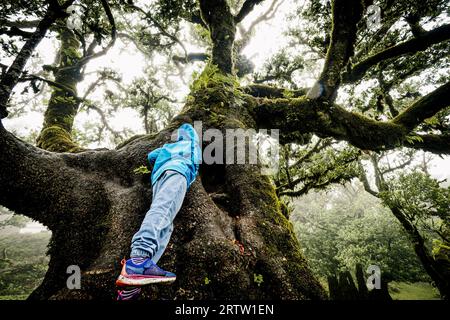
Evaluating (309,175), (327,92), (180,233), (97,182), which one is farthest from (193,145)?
(309,175)

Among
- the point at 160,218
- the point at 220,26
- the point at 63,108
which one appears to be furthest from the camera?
the point at 63,108

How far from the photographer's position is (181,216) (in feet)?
9.45

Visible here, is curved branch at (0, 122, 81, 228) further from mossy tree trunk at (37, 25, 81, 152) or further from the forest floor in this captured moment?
the forest floor

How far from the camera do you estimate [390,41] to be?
6598 millimetres

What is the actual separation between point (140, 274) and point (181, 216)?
0.95 m

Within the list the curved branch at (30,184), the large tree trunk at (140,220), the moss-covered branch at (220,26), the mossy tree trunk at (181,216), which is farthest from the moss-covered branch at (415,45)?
the curved branch at (30,184)

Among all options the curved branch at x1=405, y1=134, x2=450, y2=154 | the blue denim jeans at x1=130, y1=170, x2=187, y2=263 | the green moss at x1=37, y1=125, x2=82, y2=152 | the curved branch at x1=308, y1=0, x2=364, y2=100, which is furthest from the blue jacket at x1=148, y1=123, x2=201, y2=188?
the curved branch at x1=405, y1=134, x2=450, y2=154

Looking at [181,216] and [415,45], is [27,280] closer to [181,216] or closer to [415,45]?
[181,216]

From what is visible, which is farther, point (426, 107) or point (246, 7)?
point (246, 7)

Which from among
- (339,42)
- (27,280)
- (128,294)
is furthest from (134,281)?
(27,280)

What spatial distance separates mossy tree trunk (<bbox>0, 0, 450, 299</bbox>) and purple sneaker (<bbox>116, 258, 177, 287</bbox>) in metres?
0.26

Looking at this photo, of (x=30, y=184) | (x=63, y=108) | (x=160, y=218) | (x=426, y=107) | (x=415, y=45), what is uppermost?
(x=415, y=45)

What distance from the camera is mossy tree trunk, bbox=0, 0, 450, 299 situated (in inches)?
93.3

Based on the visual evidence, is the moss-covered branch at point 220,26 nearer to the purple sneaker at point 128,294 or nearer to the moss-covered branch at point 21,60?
the moss-covered branch at point 21,60
